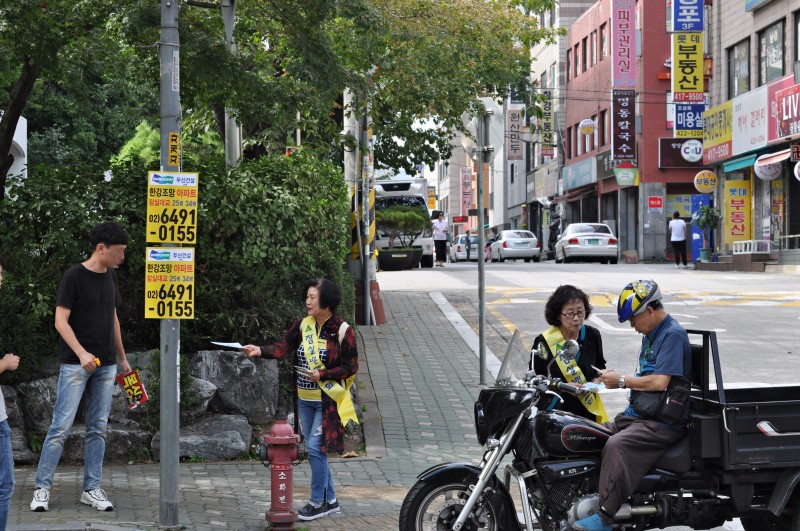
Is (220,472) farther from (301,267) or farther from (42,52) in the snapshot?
(42,52)

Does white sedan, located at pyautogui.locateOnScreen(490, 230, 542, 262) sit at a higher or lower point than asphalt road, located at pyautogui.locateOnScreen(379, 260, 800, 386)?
higher

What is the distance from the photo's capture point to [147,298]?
7434 millimetres

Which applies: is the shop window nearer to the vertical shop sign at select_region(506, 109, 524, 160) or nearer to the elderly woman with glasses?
the vertical shop sign at select_region(506, 109, 524, 160)

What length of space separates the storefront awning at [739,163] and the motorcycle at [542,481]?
104 ft

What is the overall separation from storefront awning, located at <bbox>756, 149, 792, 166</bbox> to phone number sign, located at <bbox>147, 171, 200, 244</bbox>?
2764 centimetres

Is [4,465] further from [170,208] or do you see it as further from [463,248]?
[463,248]

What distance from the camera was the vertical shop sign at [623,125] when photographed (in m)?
48.8

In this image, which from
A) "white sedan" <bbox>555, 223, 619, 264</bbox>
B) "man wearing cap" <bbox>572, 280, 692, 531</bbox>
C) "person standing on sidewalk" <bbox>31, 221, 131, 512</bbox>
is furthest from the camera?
"white sedan" <bbox>555, 223, 619, 264</bbox>

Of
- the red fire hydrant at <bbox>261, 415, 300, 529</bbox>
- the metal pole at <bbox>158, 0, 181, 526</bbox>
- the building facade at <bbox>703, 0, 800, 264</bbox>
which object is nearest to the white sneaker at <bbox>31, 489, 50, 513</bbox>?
the metal pole at <bbox>158, 0, 181, 526</bbox>

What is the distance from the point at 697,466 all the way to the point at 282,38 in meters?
8.69

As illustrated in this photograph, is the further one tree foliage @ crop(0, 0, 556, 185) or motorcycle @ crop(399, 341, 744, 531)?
tree foliage @ crop(0, 0, 556, 185)

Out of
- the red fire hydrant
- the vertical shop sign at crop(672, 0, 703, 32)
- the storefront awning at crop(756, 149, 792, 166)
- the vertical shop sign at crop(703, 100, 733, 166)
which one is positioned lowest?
the red fire hydrant

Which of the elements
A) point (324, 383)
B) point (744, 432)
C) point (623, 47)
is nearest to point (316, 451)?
point (324, 383)

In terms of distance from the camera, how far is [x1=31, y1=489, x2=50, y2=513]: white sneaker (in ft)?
25.9
